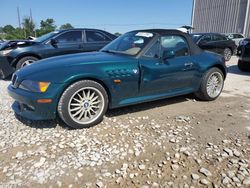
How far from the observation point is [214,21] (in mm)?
29125

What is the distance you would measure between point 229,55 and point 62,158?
11.4 meters

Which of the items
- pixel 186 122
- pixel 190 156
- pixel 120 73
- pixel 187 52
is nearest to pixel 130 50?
pixel 120 73

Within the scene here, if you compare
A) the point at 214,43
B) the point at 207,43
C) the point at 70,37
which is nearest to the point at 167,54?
the point at 70,37

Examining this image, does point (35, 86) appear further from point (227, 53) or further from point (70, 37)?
point (227, 53)

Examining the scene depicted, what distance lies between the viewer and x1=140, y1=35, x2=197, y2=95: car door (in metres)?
4.02

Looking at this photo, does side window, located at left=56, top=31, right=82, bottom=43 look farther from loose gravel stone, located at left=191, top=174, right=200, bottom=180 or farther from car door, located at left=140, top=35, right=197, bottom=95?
loose gravel stone, located at left=191, top=174, right=200, bottom=180

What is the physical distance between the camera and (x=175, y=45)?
14.6 feet

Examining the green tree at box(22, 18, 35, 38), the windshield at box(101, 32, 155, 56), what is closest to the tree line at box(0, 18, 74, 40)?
the green tree at box(22, 18, 35, 38)

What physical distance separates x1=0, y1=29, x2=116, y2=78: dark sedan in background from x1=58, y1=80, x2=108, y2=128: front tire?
12.5ft

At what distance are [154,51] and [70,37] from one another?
152 inches

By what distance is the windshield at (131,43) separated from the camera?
13.6ft

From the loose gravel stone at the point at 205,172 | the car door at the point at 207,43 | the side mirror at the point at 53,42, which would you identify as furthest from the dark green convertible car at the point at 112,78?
the car door at the point at 207,43

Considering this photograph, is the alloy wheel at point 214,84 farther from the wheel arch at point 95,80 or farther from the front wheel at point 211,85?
the wheel arch at point 95,80

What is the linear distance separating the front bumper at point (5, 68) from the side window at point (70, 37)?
4.92ft
